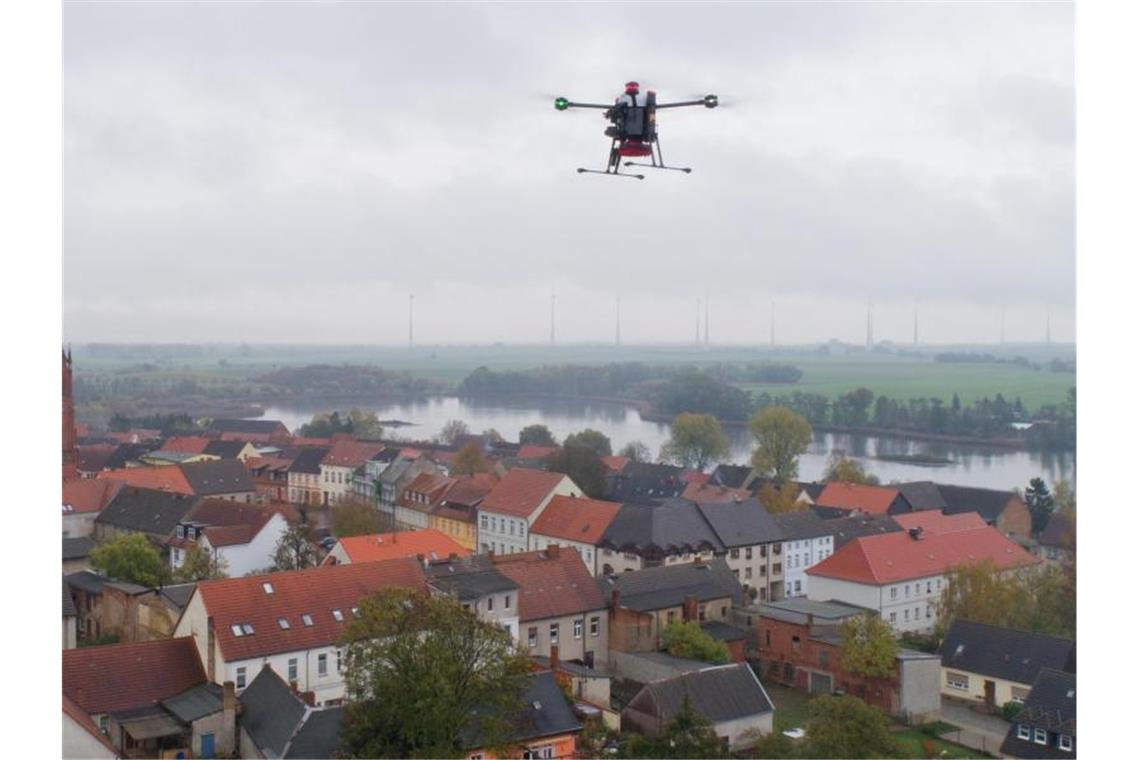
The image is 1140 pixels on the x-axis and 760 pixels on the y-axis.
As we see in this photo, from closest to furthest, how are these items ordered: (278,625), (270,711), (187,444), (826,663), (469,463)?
1. (270,711)
2. (278,625)
3. (826,663)
4. (469,463)
5. (187,444)

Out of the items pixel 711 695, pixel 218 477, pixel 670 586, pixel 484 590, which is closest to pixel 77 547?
pixel 218 477

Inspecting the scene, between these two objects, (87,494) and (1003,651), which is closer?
(1003,651)

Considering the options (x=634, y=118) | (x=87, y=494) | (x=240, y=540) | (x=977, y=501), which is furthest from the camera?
(x=977, y=501)

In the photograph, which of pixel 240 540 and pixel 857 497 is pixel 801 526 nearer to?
pixel 857 497

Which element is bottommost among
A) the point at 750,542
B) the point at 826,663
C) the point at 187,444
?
the point at 826,663

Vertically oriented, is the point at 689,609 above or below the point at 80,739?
below

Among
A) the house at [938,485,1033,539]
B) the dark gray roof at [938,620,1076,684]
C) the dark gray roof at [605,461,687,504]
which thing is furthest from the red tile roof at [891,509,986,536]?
the dark gray roof at [605,461,687,504]

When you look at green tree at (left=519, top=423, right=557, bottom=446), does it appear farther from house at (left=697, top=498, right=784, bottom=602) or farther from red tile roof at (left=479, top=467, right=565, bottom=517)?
house at (left=697, top=498, right=784, bottom=602)

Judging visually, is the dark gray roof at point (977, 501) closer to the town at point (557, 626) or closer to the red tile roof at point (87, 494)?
the town at point (557, 626)

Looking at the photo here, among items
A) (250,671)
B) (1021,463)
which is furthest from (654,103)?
(1021,463)

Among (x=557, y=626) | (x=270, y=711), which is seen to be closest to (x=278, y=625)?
(x=270, y=711)
